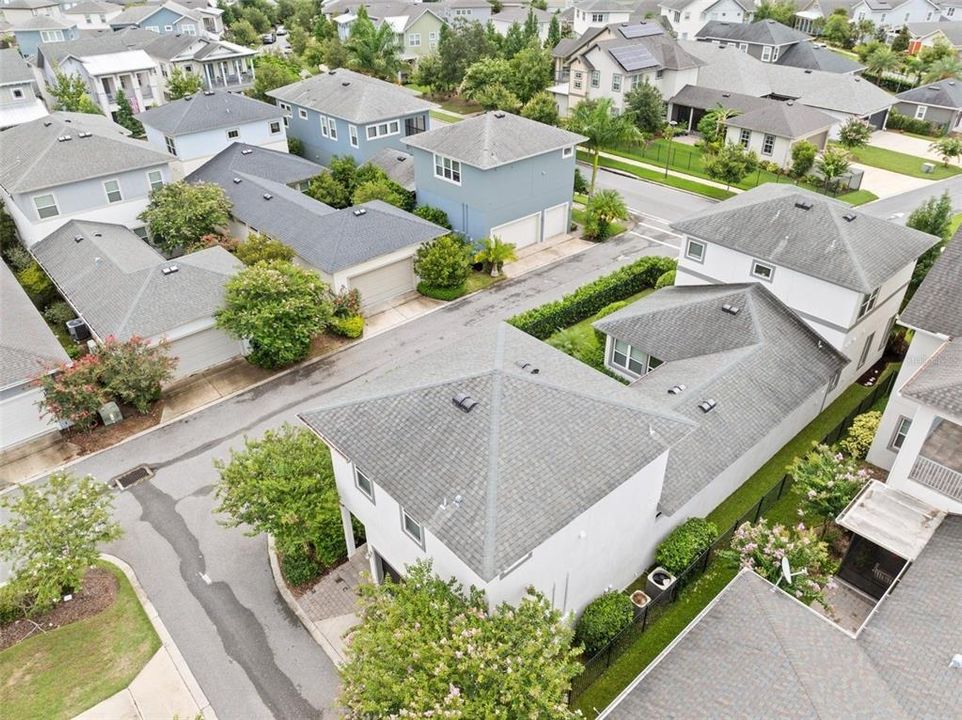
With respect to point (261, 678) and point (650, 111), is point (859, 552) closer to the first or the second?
point (261, 678)

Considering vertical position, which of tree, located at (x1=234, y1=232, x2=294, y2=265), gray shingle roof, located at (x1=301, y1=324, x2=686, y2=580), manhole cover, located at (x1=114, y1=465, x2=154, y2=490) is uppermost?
gray shingle roof, located at (x1=301, y1=324, x2=686, y2=580)

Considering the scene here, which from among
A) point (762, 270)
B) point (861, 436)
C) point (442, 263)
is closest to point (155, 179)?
point (442, 263)

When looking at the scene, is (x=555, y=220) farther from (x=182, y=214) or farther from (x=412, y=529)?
(x=412, y=529)

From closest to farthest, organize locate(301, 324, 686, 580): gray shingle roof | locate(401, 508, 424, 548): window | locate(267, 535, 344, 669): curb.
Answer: locate(301, 324, 686, 580): gray shingle roof
locate(401, 508, 424, 548): window
locate(267, 535, 344, 669): curb

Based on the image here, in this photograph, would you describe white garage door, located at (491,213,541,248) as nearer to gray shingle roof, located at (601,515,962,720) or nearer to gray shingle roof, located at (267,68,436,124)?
gray shingle roof, located at (267,68,436,124)

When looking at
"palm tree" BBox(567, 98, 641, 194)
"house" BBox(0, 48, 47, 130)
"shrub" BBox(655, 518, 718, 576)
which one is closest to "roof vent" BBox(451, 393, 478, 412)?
"shrub" BBox(655, 518, 718, 576)
